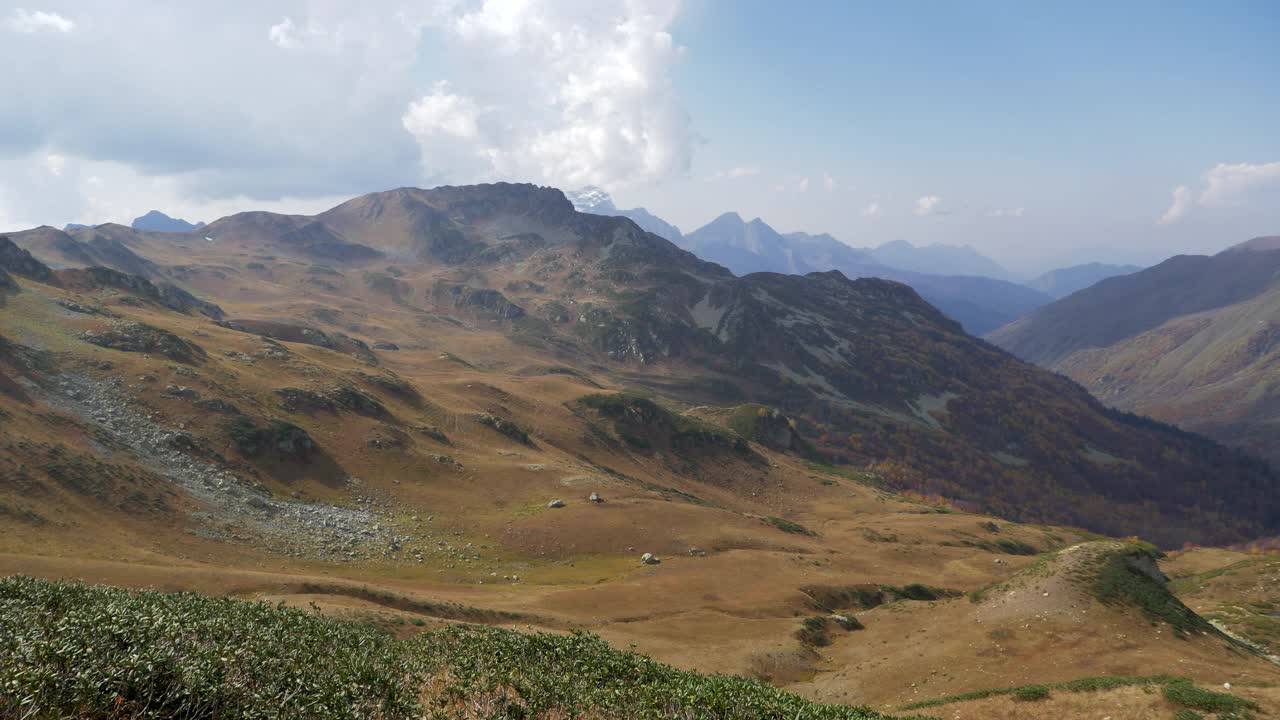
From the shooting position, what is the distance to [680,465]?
147500 mm

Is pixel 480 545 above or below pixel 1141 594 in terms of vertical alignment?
below

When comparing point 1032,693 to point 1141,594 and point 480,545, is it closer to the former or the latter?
point 1141,594

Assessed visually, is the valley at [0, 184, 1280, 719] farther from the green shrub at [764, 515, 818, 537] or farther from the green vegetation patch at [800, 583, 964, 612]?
the green shrub at [764, 515, 818, 537]

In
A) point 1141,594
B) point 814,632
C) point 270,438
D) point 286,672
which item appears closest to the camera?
point 286,672

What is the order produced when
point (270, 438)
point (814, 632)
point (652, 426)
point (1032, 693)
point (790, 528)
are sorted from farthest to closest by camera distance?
point (652, 426), point (790, 528), point (270, 438), point (814, 632), point (1032, 693)

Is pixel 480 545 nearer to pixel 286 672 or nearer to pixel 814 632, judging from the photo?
pixel 814 632

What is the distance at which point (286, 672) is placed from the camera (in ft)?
56.8

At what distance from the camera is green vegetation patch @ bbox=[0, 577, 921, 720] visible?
46.5 ft

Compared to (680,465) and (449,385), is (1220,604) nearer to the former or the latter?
(680,465)

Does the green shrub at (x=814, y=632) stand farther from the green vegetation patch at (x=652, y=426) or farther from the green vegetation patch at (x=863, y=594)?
the green vegetation patch at (x=652, y=426)

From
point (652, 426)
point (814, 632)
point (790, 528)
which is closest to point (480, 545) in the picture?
point (814, 632)

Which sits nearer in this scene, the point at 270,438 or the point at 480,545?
the point at 480,545

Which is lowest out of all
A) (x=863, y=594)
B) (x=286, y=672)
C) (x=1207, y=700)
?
(x=863, y=594)

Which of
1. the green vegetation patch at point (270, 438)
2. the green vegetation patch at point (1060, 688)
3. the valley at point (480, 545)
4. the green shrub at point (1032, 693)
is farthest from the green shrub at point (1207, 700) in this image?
the green vegetation patch at point (270, 438)
